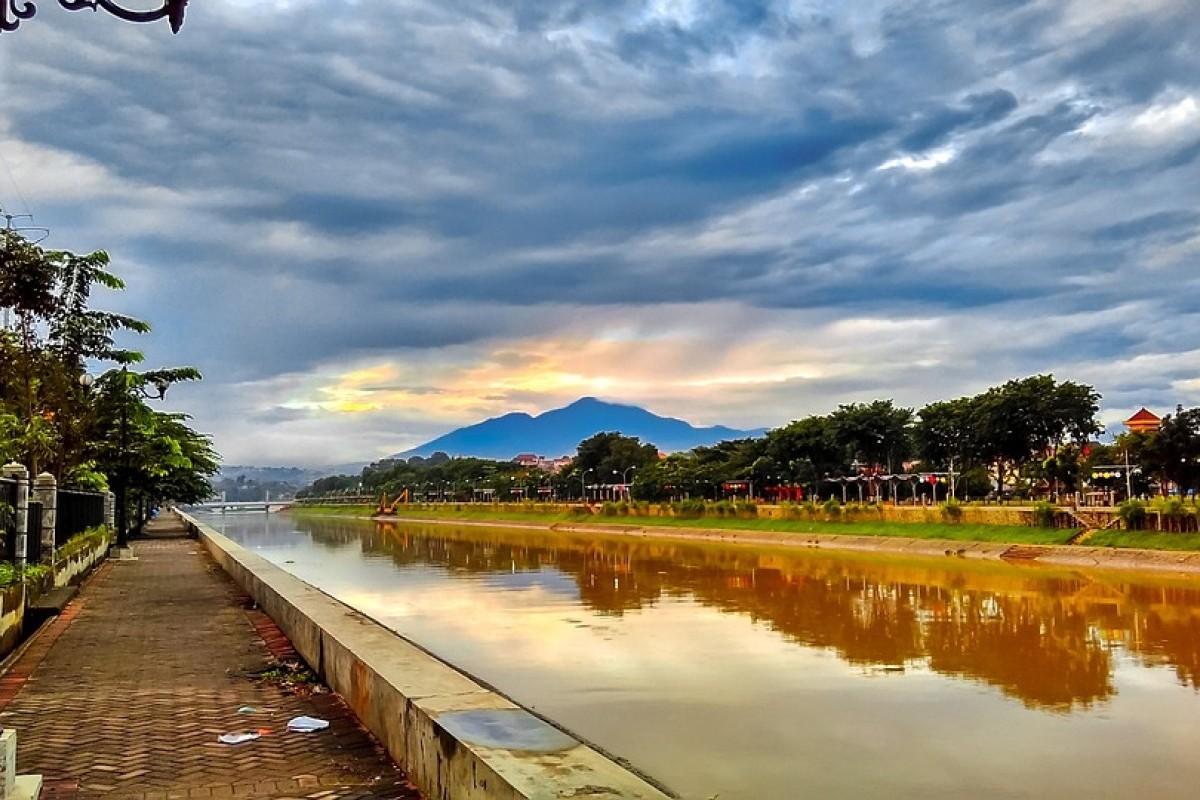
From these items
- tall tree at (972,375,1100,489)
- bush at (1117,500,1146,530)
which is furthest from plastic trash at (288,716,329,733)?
tall tree at (972,375,1100,489)

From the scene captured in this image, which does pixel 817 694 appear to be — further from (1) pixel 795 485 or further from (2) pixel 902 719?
(1) pixel 795 485

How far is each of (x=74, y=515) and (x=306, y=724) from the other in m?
16.4

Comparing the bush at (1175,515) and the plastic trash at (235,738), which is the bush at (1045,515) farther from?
the plastic trash at (235,738)

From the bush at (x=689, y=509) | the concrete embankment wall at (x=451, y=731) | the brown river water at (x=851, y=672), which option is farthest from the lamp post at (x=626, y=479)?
the concrete embankment wall at (x=451, y=731)

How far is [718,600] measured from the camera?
23578 mm

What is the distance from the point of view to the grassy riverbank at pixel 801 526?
36906mm

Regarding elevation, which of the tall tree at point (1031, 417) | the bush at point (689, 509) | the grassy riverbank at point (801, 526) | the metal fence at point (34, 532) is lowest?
the grassy riverbank at point (801, 526)

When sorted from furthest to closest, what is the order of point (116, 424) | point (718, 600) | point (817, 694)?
1. point (116, 424)
2. point (718, 600)
3. point (817, 694)

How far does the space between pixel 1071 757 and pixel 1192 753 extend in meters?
1.24

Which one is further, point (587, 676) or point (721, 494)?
point (721, 494)

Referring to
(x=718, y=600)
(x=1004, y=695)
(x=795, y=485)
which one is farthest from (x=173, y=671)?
(x=795, y=485)

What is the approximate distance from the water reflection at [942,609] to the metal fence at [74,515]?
1023 centimetres

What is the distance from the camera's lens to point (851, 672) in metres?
14.1

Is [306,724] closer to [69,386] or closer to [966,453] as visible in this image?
[69,386]
